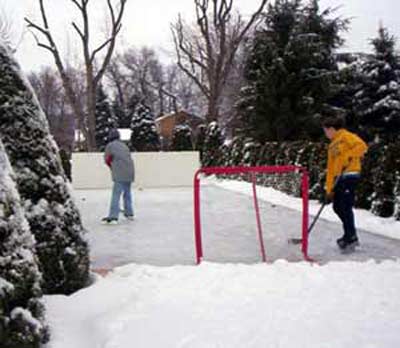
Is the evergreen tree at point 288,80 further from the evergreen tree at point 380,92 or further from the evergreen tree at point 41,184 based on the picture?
the evergreen tree at point 41,184

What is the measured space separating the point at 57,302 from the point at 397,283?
257 centimetres

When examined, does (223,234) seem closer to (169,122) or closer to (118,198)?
(118,198)

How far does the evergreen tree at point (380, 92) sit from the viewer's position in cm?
2073

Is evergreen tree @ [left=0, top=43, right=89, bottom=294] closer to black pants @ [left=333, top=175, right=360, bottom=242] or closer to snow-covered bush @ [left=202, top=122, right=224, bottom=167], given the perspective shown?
black pants @ [left=333, top=175, right=360, bottom=242]

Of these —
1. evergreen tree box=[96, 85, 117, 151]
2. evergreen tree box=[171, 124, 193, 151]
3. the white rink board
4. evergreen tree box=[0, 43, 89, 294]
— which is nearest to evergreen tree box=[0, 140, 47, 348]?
evergreen tree box=[0, 43, 89, 294]

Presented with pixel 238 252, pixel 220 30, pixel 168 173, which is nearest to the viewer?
pixel 238 252

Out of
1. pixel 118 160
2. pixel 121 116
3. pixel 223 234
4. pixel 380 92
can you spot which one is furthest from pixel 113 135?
pixel 121 116

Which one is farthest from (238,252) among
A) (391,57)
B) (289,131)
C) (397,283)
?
(391,57)

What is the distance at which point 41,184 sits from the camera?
176 inches

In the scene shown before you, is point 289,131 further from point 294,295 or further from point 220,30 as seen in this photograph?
point 294,295

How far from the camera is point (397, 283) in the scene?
4676 mm

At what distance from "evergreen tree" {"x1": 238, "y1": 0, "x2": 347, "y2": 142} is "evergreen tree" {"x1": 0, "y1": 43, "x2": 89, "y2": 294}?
16.8m

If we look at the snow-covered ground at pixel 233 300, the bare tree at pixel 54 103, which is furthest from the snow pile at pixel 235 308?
the bare tree at pixel 54 103

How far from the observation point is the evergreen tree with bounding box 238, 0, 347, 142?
2086cm
